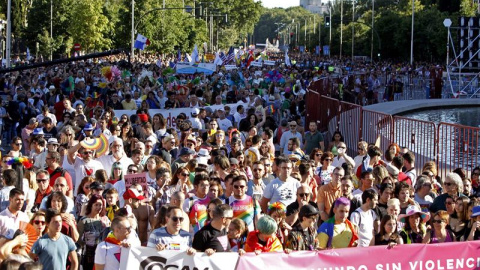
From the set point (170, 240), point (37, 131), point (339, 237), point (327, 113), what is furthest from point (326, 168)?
point (327, 113)

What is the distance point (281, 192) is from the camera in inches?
431

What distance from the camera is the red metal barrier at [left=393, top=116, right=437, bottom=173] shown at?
16.9 meters

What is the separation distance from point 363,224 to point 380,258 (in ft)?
3.87

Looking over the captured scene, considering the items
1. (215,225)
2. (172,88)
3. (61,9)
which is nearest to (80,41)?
(61,9)

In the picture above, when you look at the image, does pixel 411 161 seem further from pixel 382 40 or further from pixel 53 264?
pixel 382 40

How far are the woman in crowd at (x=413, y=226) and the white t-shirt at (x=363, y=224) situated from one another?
0.31 metres

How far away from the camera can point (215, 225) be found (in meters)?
8.75

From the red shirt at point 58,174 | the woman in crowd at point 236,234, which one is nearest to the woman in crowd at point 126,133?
the red shirt at point 58,174

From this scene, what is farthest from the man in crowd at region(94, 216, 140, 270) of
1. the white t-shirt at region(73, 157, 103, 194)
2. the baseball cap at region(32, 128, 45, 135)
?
the baseball cap at region(32, 128, 45, 135)

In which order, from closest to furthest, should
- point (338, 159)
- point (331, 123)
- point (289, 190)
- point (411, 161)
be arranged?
point (289, 190)
point (411, 161)
point (338, 159)
point (331, 123)

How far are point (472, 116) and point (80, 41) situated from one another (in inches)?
1633

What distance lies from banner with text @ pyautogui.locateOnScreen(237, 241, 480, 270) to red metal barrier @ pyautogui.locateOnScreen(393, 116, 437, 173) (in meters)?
8.08

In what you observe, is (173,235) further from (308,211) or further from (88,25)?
(88,25)

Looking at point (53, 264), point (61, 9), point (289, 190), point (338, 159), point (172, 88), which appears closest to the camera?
point (53, 264)
